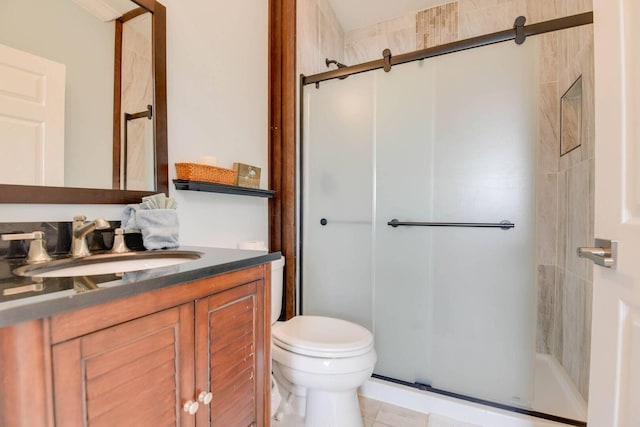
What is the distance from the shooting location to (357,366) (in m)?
1.24

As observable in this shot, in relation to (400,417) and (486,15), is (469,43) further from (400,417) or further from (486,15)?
(400,417)

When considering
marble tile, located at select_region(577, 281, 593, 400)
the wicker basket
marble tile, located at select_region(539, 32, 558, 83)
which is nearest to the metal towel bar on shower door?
marble tile, located at select_region(577, 281, 593, 400)

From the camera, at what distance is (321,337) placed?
1.44 meters

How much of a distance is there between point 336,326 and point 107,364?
113 centimetres

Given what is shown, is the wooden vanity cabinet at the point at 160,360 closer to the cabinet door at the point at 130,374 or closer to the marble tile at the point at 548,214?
the cabinet door at the point at 130,374

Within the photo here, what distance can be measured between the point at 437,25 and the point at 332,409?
260 cm

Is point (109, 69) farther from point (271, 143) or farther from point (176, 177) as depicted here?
point (271, 143)

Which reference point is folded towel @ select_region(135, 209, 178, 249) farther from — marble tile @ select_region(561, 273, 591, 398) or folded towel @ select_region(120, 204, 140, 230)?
marble tile @ select_region(561, 273, 591, 398)

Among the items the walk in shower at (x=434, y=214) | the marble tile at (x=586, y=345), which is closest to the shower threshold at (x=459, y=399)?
the walk in shower at (x=434, y=214)

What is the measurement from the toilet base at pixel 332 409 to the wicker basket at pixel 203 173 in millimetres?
1043

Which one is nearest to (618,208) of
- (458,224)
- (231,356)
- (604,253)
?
(604,253)

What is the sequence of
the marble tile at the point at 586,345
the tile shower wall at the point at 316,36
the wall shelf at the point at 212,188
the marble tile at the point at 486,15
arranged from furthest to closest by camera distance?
the marble tile at the point at 486,15
the tile shower wall at the point at 316,36
the marble tile at the point at 586,345
the wall shelf at the point at 212,188

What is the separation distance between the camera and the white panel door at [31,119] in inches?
31.0

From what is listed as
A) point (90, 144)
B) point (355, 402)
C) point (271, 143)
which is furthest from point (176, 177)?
point (355, 402)
